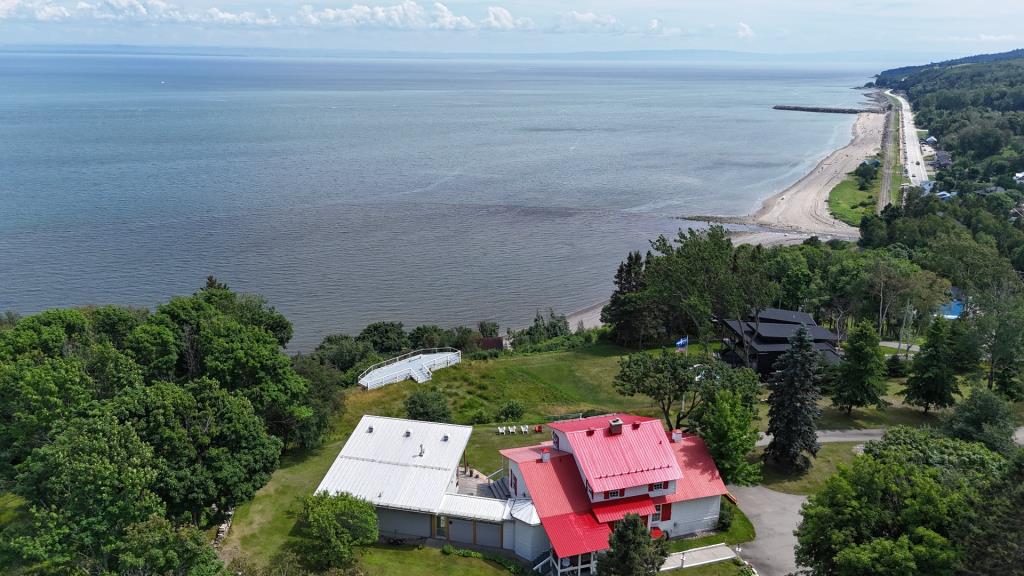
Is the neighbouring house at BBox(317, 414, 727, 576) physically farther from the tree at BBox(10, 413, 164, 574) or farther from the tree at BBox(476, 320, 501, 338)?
the tree at BBox(476, 320, 501, 338)

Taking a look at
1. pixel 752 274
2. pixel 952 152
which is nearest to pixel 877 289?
pixel 752 274

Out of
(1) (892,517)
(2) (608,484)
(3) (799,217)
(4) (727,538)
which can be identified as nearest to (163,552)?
(2) (608,484)

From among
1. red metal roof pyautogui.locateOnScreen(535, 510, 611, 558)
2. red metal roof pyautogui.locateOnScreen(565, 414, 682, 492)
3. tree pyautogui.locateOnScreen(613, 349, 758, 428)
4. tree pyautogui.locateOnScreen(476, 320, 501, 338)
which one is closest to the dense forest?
tree pyautogui.locateOnScreen(476, 320, 501, 338)

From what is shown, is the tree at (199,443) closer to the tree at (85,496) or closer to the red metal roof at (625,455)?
the tree at (85,496)

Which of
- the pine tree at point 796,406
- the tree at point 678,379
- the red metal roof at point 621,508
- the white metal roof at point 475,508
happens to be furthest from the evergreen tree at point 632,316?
the white metal roof at point 475,508

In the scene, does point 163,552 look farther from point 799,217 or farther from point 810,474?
point 799,217

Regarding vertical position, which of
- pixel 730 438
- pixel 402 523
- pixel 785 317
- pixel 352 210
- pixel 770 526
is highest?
pixel 352 210

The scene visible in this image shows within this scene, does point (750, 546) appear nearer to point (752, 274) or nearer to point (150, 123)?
point (752, 274)
